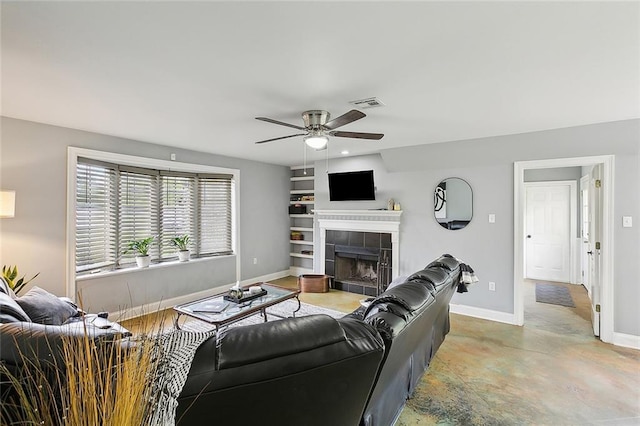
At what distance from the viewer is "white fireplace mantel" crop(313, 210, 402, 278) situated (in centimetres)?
494

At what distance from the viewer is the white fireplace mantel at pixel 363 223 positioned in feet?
16.2

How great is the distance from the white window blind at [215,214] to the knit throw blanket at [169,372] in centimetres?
442

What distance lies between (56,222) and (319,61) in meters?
3.48

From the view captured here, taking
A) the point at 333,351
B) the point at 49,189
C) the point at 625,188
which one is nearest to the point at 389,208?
the point at 625,188

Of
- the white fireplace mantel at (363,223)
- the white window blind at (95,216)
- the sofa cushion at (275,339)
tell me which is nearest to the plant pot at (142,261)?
the white window blind at (95,216)

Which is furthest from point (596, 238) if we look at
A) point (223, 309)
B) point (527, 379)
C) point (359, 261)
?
point (223, 309)

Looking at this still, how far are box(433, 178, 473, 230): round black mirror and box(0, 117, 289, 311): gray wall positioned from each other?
3.43 metres

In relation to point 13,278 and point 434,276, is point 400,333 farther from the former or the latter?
point 13,278

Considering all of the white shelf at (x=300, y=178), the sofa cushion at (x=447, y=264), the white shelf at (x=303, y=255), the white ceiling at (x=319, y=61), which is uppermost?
the white ceiling at (x=319, y=61)

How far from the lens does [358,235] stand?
212 inches

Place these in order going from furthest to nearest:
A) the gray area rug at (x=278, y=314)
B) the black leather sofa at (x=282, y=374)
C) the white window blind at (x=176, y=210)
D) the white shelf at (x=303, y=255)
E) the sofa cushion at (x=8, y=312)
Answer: the white shelf at (x=303, y=255) → the white window blind at (x=176, y=210) → the gray area rug at (x=278, y=314) → the sofa cushion at (x=8, y=312) → the black leather sofa at (x=282, y=374)

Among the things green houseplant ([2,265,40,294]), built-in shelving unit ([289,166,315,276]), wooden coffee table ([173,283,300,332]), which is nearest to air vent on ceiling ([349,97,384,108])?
wooden coffee table ([173,283,300,332])

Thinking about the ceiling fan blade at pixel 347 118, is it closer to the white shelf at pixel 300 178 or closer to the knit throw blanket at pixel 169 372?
the knit throw blanket at pixel 169 372

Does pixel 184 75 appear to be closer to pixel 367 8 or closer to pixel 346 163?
pixel 367 8
